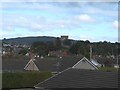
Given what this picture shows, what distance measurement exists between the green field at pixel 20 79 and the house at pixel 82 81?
377 inches

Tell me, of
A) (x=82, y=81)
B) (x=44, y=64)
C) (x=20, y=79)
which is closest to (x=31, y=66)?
(x=44, y=64)

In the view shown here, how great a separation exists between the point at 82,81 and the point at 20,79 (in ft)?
39.0

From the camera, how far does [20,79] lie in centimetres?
2848

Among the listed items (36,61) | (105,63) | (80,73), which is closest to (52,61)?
(36,61)

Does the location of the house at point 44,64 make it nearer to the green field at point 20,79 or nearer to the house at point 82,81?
the green field at point 20,79

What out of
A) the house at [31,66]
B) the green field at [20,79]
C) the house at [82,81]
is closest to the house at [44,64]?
the house at [31,66]

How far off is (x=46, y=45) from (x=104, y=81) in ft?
206

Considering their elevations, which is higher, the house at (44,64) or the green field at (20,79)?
the house at (44,64)

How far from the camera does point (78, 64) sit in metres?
40.2

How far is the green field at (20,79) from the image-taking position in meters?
27.7

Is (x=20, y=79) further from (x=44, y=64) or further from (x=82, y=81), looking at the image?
(x=44, y=64)

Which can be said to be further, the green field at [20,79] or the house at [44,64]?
the house at [44,64]

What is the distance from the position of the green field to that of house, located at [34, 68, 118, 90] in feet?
31.4

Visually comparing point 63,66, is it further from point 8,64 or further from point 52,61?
point 8,64
